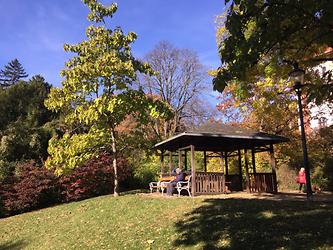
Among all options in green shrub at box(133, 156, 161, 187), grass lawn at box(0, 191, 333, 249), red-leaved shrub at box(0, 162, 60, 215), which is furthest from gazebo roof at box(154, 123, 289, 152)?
red-leaved shrub at box(0, 162, 60, 215)

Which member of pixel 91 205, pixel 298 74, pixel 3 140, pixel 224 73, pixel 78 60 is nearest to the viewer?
pixel 224 73

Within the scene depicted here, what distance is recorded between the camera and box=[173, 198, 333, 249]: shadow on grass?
26.0ft

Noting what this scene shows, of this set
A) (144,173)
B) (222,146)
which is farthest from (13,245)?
(144,173)

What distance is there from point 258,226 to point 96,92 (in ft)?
34.2

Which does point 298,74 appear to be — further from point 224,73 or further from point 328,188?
point 328,188

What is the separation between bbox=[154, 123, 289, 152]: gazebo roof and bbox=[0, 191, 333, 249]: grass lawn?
3224 millimetres

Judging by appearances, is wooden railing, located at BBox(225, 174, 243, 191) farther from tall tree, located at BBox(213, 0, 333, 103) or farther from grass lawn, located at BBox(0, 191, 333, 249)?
tall tree, located at BBox(213, 0, 333, 103)

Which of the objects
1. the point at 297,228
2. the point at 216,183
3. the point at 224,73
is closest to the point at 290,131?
the point at 216,183

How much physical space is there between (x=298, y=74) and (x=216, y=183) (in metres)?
7.26

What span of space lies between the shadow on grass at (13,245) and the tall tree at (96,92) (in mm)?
4092

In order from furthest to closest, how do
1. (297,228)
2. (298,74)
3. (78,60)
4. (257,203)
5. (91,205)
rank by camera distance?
(78,60) → (91,205) → (257,203) → (298,74) → (297,228)

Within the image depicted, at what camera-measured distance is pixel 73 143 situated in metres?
17.2

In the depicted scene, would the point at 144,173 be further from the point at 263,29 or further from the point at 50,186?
the point at 263,29

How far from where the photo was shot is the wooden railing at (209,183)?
53.3 ft
